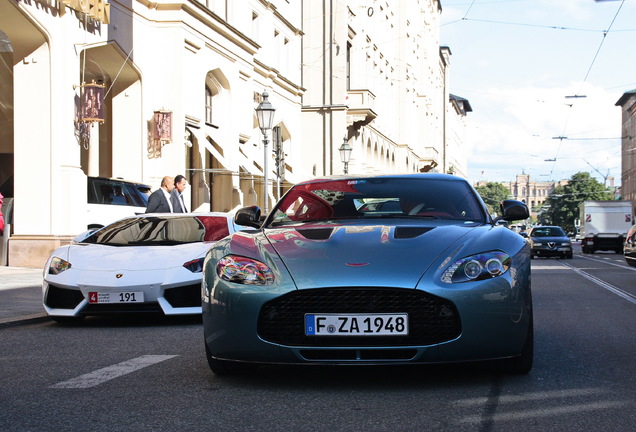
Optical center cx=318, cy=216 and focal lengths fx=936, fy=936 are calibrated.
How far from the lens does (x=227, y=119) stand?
28953mm

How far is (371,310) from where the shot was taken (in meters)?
5.09

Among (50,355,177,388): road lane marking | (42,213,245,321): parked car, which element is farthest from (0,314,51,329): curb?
(50,355,177,388): road lane marking

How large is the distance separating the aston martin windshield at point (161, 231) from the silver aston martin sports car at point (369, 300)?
471 cm

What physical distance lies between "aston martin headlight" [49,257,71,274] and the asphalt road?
1552 mm

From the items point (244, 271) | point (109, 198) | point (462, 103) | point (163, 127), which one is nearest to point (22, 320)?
point (244, 271)

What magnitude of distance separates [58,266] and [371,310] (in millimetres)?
5219

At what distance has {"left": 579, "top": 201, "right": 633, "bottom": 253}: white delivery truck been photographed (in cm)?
4912

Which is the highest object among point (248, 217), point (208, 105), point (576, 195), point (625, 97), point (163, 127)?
point (625, 97)

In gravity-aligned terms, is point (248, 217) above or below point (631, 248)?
above

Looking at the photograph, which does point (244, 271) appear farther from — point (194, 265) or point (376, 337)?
point (194, 265)

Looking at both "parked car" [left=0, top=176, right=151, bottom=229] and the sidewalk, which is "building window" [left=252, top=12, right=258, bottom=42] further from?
the sidewalk

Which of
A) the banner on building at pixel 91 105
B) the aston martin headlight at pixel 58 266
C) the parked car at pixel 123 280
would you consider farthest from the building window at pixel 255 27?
the aston martin headlight at pixel 58 266

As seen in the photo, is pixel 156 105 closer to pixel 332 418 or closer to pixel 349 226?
pixel 349 226

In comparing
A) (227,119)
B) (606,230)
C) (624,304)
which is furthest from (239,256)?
(606,230)
